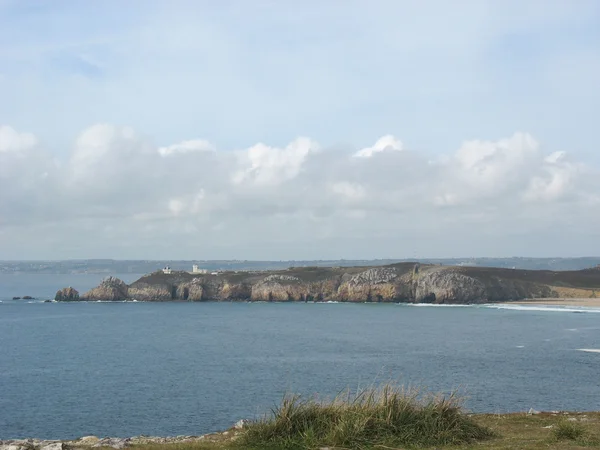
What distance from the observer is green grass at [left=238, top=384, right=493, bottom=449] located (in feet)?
53.9

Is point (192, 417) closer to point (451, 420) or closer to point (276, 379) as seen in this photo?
point (276, 379)

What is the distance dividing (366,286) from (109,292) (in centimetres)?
6518

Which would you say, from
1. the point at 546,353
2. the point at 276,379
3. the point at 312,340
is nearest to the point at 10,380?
the point at 276,379

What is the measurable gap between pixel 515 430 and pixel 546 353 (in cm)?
4821

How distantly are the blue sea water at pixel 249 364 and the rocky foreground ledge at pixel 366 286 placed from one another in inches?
1404

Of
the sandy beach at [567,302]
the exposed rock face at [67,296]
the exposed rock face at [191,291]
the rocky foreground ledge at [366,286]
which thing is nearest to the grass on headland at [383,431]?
the sandy beach at [567,302]

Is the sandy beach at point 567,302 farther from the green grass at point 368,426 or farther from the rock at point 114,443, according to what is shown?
the rock at point 114,443

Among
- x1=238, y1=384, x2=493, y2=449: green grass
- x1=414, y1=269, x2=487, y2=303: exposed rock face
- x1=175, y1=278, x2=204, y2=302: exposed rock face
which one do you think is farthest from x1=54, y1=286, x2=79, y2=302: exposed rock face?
x1=238, y1=384, x2=493, y2=449: green grass

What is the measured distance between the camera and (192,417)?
36062mm

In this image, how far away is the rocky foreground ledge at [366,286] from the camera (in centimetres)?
15400

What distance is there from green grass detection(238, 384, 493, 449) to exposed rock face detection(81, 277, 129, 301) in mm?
158394

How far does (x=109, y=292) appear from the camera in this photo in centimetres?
16888

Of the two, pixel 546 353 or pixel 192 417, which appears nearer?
pixel 192 417

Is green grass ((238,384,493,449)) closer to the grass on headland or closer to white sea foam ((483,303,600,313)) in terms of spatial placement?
the grass on headland
